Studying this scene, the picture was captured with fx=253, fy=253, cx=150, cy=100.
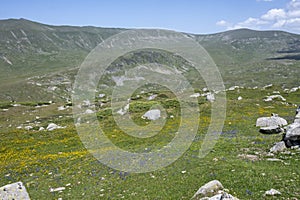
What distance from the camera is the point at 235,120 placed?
4484cm

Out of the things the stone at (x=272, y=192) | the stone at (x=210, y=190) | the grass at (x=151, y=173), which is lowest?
the grass at (x=151, y=173)

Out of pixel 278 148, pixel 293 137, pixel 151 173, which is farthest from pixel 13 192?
pixel 293 137

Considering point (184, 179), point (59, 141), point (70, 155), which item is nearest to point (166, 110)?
point (59, 141)

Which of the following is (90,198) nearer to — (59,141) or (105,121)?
(59,141)

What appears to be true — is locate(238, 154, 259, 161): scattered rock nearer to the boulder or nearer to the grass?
the grass

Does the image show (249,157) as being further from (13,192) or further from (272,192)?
(13,192)

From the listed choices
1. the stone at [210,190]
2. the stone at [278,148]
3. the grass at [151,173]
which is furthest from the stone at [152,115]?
the stone at [210,190]

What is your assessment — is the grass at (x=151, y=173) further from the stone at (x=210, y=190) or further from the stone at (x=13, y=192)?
the stone at (x=13, y=192)

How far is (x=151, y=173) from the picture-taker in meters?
21.6

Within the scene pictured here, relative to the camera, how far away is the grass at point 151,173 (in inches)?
648

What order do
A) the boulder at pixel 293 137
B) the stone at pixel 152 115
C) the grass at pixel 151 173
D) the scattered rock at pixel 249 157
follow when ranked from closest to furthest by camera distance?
the grass at pixel 151 173 → the scattered rock at pixel 249 157 → the boulder at pixel 293 137 → the stone at pixel 152 115

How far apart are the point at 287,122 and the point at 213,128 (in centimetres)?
1096

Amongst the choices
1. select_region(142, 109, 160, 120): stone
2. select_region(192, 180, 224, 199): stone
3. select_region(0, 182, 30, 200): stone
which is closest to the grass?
select_region(192, 180, 224, 199): stone

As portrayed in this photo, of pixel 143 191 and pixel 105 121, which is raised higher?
pixel 143 191
